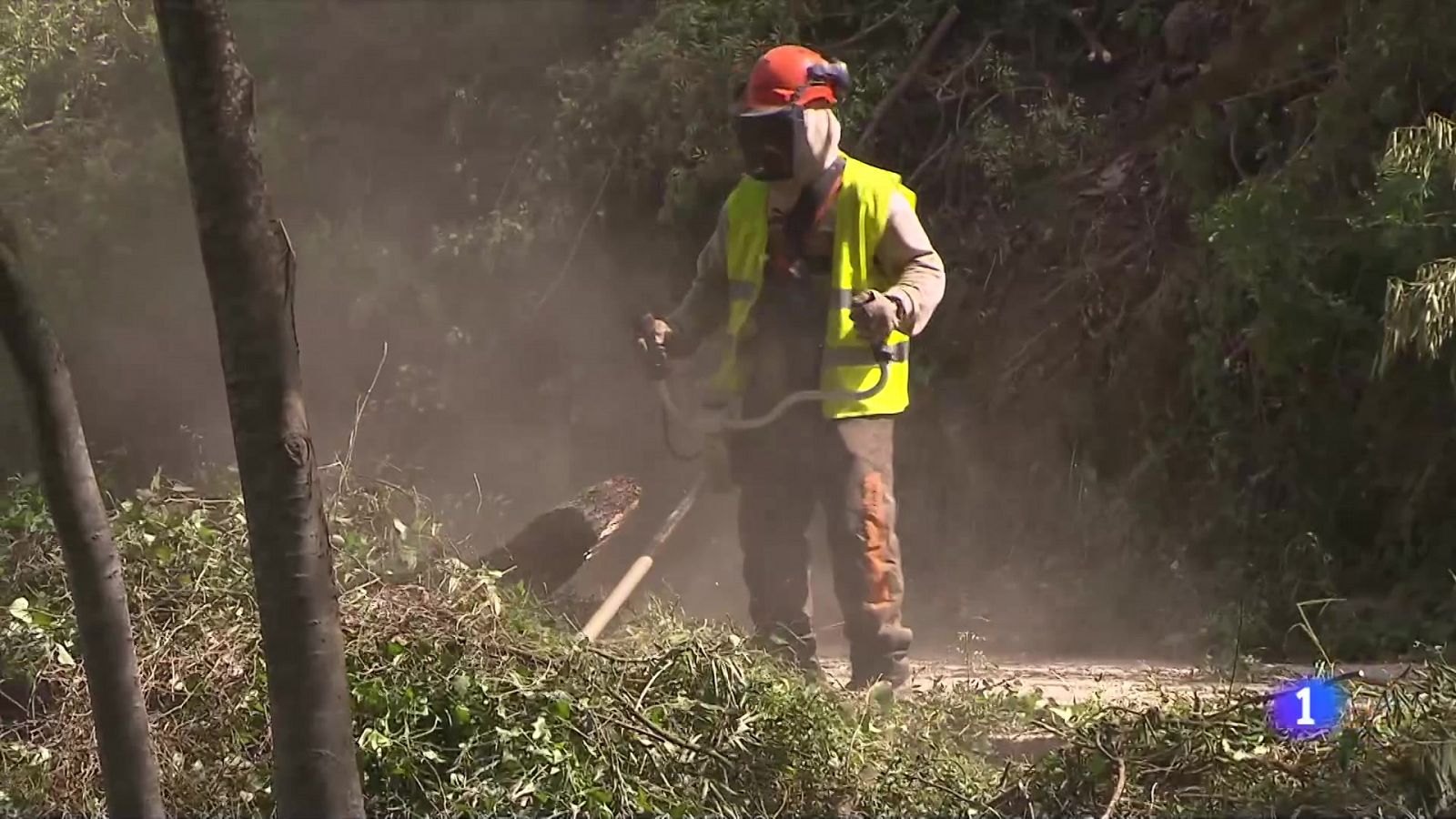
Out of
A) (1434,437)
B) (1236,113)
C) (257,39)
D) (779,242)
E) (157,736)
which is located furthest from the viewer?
(257,39)

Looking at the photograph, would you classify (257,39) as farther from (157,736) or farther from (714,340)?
(157,736)

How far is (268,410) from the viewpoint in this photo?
2545mm

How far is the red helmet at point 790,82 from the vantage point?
15.5ft

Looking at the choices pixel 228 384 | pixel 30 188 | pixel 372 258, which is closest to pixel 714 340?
pixel 372 258

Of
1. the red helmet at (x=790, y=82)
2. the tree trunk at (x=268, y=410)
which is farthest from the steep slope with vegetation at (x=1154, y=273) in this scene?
the tree trunk at (x=268, y=410)

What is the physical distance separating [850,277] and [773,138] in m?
0.47

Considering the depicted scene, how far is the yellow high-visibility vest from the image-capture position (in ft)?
15.6

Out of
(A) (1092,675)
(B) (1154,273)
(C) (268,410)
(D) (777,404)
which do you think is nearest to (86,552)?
(C) (268,410)

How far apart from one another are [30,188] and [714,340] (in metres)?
3.42

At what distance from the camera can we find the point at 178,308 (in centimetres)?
773

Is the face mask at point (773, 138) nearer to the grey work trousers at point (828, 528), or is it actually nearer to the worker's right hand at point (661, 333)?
the worker's right hand at point (661, 333)

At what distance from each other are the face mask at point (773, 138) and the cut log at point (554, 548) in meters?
1.40

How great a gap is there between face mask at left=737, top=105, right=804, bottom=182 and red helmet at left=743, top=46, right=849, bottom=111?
0.05 metres

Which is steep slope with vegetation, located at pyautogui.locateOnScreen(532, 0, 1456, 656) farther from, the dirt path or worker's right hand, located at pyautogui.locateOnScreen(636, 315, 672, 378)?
worker's right hand, located at pyautogui.locateOnScreen(636, 315, 672, 378)
